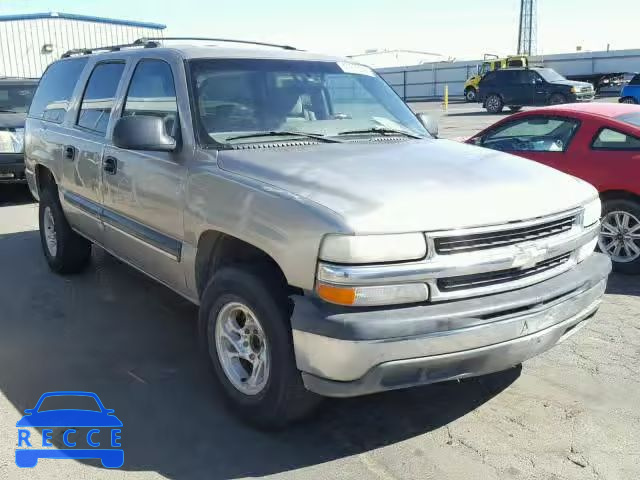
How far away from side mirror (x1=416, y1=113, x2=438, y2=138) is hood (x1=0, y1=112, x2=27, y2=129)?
25.1ft

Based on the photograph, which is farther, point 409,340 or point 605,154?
point 605,154

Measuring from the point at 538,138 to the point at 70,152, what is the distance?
15.0 feet

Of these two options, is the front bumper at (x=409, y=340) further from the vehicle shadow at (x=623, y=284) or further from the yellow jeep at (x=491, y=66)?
the yellow jeep at (x=491, y=66)

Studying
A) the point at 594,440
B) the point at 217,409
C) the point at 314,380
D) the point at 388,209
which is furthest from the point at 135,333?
the point at 594,440

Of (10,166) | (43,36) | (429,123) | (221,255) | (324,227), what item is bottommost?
(10,166)

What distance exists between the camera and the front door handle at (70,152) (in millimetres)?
5445

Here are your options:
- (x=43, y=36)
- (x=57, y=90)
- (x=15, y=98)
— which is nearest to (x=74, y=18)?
(x=43, y=36)

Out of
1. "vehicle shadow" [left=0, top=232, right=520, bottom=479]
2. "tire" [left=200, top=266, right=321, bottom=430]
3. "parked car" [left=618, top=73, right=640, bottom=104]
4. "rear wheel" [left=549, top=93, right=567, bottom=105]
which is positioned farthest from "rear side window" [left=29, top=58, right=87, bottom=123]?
"rear wheel" [left=549, top=93, right=567, bottom=105]

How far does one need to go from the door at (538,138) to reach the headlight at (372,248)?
13.4 ft

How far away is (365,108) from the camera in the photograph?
4.57 meters

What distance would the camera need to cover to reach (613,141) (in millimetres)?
6258

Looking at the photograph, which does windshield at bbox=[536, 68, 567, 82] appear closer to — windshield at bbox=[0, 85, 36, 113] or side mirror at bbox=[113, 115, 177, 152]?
windshield at bbox=[0, 85, 36, 113]

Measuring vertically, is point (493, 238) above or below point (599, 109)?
below

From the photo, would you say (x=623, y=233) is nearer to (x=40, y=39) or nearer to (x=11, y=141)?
(x=11, y=141)
